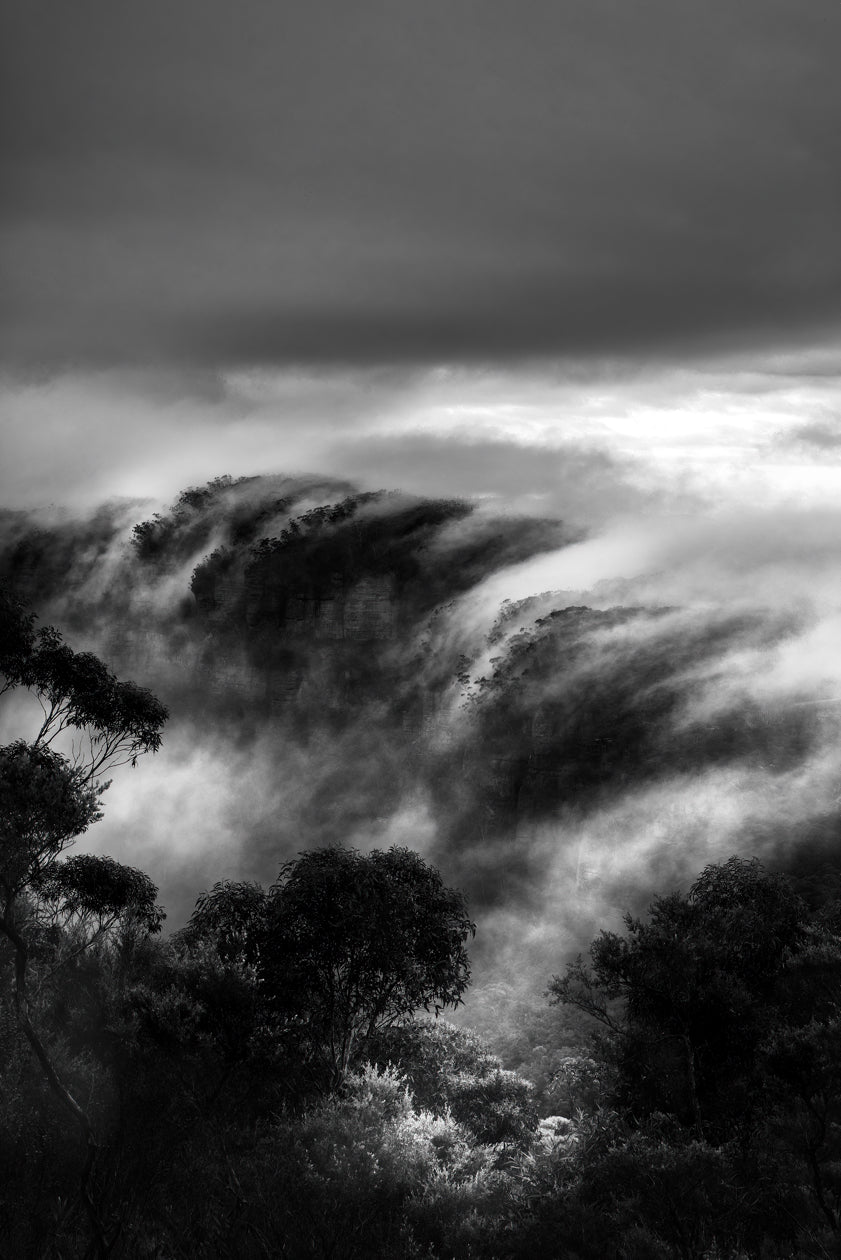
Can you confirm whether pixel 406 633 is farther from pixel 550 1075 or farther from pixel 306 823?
pixel 550 1075

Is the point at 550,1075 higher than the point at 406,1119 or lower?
higher

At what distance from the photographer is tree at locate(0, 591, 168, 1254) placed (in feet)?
74.8

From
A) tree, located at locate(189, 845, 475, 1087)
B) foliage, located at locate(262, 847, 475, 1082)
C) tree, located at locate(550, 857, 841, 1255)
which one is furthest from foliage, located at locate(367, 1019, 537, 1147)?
tree, located at locate(550, 857, 841, 1255)

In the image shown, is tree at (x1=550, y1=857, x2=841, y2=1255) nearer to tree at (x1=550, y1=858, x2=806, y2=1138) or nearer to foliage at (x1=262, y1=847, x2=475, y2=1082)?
tree at (x1=550, y1=858, x2=806, y2=1138)

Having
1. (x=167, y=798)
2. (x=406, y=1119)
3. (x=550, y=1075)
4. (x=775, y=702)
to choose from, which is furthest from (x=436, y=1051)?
(x=167, y=798)

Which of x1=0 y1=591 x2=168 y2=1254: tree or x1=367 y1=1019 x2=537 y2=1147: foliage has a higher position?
x1=0 y1=591 x2=168 y2=1254: tree

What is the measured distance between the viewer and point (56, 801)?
23078 mm

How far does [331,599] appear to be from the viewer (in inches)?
6033

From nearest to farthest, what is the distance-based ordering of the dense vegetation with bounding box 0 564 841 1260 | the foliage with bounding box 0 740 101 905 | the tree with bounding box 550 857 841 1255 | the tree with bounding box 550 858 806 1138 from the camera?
the dense vegetation with bounding box 0 564 841 1260, the tree with bounding box 550 857 841 1255, the foliage with bounding box 0 740 101 905, the tree with bounding box 550 858 806 1138

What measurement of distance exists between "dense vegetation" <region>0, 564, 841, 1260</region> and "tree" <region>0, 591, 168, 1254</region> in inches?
3.5

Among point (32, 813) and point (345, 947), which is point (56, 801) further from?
point (345, 947)

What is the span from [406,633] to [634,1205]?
130815mm

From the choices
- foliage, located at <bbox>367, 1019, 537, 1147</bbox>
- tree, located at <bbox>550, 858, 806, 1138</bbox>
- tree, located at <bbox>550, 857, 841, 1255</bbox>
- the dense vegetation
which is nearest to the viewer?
the dense vegetation

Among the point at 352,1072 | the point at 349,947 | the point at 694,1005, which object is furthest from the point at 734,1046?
the point at 349,947
